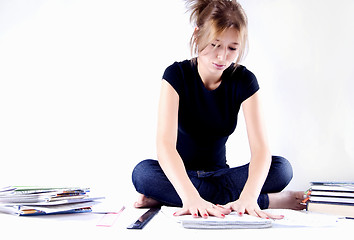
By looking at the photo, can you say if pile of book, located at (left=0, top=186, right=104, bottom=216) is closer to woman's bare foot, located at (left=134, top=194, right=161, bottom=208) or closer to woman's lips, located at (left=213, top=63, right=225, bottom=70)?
woman's bare foot, located at (left=134, top=194, right=161, bottom=208)

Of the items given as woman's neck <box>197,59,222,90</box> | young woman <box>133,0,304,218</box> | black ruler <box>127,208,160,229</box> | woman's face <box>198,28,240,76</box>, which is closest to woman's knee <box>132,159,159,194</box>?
young woman <box>133,0,304,218</box>

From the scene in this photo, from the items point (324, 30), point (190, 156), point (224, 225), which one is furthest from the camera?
point (324, 30)

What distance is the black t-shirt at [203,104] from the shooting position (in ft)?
6.48

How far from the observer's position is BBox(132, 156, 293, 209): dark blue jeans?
76.0 inches

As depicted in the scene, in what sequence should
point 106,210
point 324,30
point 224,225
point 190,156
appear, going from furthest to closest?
point 324,30 → point 190,156 → point 106,210 → point 224,225

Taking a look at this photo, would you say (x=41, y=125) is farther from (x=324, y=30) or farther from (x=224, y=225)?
(x=324, y=30)

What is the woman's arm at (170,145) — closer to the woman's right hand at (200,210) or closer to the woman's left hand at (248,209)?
the woman's right hand at (200,210)

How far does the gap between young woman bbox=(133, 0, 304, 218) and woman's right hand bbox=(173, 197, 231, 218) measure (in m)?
0.23

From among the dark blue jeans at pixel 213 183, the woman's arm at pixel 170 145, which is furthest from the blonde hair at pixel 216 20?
the dark blue jeans at pixel 213 183

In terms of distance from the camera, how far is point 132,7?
103 inches

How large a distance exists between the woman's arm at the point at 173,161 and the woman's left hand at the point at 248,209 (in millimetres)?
42

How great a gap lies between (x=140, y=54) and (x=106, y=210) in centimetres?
107

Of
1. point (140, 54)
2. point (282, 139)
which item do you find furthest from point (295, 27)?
point (140, 54)

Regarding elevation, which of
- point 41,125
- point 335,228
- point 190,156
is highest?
point 41,125
